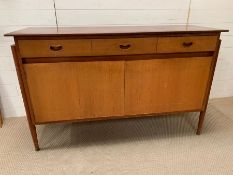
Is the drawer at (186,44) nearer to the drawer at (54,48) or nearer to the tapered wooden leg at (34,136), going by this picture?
the drawer at (54,48)

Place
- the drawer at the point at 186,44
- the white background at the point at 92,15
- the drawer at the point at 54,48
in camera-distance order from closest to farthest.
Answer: the drawer at the point at 54,48
the drawer at the point at 186,44
the white background at the point at 92,15

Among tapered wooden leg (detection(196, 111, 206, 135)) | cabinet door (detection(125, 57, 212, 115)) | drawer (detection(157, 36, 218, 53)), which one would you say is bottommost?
tapered wooden leg (detection(196, 111, 206, 135))

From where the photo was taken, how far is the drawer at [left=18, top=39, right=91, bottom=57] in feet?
4.23

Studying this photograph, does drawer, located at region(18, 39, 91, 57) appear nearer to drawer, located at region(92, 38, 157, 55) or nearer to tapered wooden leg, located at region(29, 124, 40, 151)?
drawer, located at region(92, 38, 157, 55)

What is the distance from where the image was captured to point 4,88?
1947mm

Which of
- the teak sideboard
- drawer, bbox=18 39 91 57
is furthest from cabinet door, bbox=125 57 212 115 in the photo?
drawer, bbox=18 39 91 57

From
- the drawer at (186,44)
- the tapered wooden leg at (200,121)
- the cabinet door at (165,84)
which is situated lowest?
the tapered wooden leg at (200,121)

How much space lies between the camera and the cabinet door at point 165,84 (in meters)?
1.48

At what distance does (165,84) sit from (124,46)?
0.42 metres

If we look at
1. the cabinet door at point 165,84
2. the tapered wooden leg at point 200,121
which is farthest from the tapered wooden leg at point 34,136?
the tapered wooden leg at point 200,121

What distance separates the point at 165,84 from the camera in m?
1.54

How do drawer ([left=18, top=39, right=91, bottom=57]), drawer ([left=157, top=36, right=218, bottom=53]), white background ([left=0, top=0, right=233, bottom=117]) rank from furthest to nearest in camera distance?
white background ([left=0, top=0, right=233, bottom=117]), drawer ([left=157, top=36, right=218, bottom=53]), drawer ([left=18, top=39, right=91, bottom=57])

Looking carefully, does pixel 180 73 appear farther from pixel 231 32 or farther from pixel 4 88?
pixel 4 88

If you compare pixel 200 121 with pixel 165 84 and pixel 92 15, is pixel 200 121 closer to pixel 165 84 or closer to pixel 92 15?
pixel 165 84
